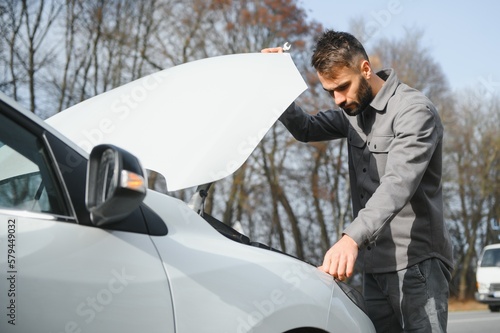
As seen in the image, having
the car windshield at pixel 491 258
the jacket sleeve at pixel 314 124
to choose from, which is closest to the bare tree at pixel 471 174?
the car windshield at pixel 491 258

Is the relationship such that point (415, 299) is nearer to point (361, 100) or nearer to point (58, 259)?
point (361, 100)

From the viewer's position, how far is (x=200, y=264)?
2139mm

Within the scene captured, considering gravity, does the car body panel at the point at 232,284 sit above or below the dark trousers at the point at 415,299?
above

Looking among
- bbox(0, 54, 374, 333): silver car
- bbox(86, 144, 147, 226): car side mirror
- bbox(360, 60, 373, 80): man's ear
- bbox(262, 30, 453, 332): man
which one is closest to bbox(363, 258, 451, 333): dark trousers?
bbox(262, 30, 453, 332): man

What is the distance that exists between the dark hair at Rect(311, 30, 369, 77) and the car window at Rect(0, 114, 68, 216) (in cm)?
141

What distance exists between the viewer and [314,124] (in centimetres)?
362

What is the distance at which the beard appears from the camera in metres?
3.06

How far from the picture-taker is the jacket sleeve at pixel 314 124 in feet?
11.7

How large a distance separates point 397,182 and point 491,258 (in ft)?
59.0

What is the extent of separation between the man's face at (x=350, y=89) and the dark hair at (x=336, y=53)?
28 mm

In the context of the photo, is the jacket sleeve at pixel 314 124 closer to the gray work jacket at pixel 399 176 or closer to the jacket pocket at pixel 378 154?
the gray work jacket at pixel 399 176

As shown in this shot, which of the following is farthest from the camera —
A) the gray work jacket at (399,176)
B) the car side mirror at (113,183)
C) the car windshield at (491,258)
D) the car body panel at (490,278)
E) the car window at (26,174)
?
the car windshield at (491,258)

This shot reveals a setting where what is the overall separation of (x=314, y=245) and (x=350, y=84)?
2505cm

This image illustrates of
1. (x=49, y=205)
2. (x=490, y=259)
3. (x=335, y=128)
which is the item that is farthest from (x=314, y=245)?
(x=49, y=205)
